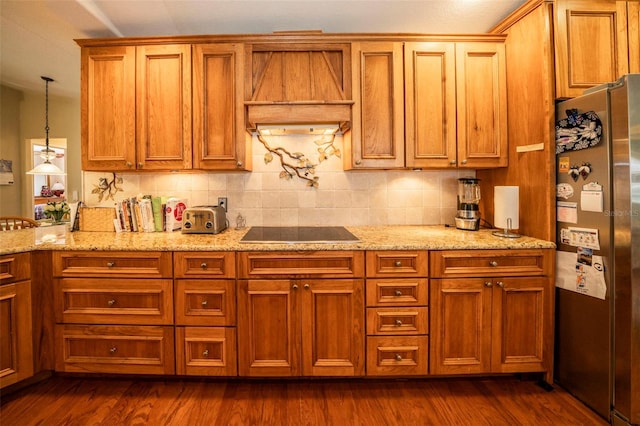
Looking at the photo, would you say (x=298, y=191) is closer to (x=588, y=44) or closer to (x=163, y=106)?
(x=163, y=106)

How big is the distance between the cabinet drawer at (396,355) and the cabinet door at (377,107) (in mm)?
1170

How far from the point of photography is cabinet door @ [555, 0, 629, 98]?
1875mm

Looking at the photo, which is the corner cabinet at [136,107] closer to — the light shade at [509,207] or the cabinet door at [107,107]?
the cabinet door at [107,107]

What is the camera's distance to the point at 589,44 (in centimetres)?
189

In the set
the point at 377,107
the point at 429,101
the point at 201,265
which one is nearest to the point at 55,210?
the point at 201,265

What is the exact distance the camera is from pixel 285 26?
235 centimetres

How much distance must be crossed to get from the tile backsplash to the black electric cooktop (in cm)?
13

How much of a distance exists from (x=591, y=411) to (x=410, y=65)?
2379 mm

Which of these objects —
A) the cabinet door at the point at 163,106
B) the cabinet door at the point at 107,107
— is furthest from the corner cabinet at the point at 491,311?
the cabinet door at the point at 107,107

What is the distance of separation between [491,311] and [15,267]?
286cm

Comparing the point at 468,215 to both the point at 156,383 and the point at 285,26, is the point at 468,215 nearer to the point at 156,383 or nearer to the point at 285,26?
the point at 285,26

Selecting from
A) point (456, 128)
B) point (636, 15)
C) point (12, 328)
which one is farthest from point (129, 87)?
point (636, 15)

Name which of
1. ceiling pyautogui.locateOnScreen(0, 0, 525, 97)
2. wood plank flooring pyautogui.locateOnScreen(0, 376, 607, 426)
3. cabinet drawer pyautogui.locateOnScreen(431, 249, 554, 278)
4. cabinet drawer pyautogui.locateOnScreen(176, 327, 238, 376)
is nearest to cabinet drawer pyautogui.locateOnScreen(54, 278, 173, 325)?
cabinet drawer pyautogui.locateOnScreen(176, 327, 238, 376)

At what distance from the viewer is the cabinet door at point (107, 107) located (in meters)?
2.21
